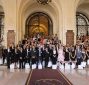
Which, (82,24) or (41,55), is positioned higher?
(82,24)

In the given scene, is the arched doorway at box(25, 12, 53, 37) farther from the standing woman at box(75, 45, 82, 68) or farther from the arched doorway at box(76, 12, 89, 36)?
the standing woman at box(75, 45, 82, 68)

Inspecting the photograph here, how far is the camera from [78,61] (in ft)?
63.7

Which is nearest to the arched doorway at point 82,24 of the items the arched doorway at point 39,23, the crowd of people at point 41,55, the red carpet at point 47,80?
the arched doorway at point 39,23

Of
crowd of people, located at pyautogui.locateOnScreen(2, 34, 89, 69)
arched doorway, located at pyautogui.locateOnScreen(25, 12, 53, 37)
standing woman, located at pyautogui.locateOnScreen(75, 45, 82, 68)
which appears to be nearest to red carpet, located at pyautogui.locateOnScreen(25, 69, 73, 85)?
crowd of people, located at pyautogui.locateOnScreen(2, 34, 89, 69)

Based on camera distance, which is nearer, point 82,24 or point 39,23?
point 82,24

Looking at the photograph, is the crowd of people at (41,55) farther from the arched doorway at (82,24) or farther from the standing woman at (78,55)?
the arched doorway at (82,24)

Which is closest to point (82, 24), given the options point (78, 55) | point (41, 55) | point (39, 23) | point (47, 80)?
point (39, 23)

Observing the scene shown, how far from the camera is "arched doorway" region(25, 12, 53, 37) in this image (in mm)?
30000

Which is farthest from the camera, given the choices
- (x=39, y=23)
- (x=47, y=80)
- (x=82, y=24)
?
(x=39, y=23)

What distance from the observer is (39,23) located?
101 feet

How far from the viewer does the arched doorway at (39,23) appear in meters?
30.0

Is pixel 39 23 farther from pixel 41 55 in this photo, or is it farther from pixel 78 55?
pixel 78 55

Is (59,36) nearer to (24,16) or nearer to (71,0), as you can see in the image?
(71,0)

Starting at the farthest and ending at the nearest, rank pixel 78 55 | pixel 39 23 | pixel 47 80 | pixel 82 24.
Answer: pixel 39 23 < pixel 82 24 < pixel 78 55 < pixel 47 80
